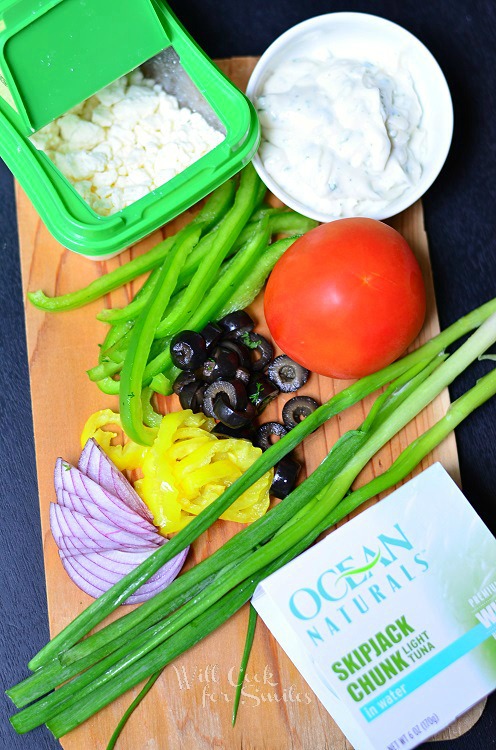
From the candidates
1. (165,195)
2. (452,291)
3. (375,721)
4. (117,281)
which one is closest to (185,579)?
(375,721)

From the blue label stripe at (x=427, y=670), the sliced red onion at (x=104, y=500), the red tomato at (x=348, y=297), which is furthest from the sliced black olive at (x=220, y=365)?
the blue label stripe at (x=427, y=670)

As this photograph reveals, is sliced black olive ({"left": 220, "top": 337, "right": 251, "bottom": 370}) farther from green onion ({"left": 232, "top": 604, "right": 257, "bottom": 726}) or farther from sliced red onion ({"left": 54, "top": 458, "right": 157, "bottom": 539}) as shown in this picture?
green onion ({"left": 232, "top": 604, "right": 257, "bottom": 726})

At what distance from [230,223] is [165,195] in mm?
190

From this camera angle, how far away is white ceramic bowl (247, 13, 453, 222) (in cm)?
176

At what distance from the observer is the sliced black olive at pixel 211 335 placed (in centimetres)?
175

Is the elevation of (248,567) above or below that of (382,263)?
below

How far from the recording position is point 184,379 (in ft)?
5.74

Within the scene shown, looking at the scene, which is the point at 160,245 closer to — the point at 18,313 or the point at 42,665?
the point at 18,313

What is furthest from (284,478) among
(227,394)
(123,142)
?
(123,142)

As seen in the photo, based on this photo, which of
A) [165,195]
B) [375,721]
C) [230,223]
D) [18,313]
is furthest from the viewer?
[18,313]

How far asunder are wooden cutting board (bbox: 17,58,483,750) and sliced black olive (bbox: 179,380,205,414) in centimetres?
8

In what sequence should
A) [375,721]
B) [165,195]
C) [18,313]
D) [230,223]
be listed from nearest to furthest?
1. [375,721]
2. [165,195]
3. [230,223]
4. [18,313]

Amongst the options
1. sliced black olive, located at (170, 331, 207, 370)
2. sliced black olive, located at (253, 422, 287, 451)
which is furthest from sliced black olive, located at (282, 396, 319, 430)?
sliced black olive, located at (170, 331, 207, 370)

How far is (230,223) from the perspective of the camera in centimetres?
176
